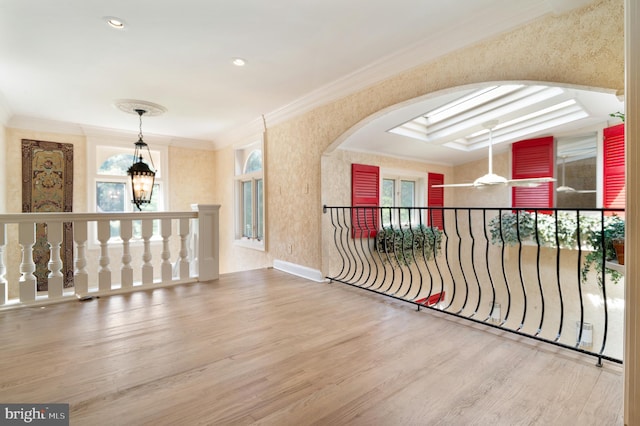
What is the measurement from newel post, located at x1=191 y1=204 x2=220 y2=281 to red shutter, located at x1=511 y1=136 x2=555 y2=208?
5050 mm

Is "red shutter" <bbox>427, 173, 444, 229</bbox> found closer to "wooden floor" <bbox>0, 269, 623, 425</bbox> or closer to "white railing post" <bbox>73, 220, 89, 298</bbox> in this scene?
"wooden floor" <bbox>0, 269, 623, 425</bbox>

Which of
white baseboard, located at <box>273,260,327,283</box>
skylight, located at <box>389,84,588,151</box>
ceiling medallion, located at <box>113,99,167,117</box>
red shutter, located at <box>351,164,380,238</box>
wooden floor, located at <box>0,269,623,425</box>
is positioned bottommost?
wooden floor, located at <box>0,269,623,425</box>

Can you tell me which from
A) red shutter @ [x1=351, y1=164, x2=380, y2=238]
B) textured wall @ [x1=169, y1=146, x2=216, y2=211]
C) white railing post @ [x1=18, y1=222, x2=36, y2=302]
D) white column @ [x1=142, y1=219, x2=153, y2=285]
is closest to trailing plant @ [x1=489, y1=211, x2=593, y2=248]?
red shutter @ [x1=351, y1=164, x2=380, y2=238]

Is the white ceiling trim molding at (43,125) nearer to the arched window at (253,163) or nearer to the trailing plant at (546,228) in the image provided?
the arched window at (253,163)

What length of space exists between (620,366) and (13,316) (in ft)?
14.4

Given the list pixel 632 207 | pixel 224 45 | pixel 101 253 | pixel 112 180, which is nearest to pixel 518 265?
pixel 632 207

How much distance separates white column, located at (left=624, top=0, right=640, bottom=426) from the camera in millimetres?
1140

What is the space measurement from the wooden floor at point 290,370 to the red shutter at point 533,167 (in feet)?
12.3

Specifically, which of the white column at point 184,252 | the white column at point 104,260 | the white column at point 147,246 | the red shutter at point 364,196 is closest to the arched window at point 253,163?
the red shutter at point 364,196

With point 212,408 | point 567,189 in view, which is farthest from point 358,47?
point 567,189

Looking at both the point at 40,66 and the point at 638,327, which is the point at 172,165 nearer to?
the point at 40,66

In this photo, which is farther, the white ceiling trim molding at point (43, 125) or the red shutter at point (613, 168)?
the white ceiling trim molding at point (43, 125)

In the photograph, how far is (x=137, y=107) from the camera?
422 centimetres

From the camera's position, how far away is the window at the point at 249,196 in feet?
17.8
